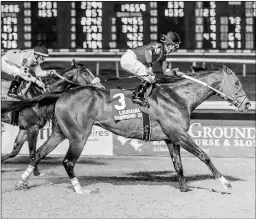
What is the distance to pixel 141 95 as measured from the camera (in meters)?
7.44

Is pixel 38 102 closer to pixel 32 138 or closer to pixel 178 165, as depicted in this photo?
pixel 32 138

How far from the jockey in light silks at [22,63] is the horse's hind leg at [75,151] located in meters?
1.35

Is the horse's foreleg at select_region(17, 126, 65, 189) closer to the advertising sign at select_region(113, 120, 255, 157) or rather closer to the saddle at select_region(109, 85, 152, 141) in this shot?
the saddle at select_region(109, 85, 152, 141)

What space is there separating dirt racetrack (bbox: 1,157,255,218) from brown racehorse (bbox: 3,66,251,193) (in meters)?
0.27

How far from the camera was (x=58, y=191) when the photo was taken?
291 inches

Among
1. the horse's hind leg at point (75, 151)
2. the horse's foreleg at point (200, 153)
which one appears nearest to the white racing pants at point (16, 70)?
the horse's hind leg at point (75, 151)

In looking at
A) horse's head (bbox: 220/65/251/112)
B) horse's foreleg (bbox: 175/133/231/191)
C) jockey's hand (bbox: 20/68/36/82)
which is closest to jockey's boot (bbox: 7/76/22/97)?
jockey's hand (bbox: 20/68/36/82)

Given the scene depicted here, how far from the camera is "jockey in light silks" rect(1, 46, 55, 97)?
330 inches

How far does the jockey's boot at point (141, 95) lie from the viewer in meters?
7.42

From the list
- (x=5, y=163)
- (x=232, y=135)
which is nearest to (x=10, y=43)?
(x=5, y=163)

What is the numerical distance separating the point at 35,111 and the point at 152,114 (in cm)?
184

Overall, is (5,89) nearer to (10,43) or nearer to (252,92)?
(10,43)

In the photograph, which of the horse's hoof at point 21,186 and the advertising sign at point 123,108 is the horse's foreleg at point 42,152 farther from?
the advertising sign at point 123,108

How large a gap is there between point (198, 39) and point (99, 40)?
1665mm
